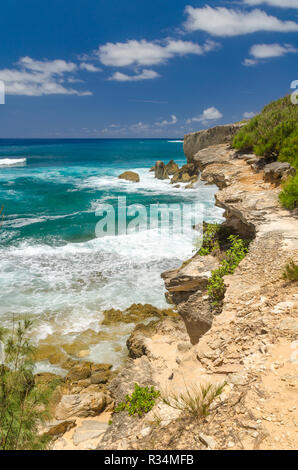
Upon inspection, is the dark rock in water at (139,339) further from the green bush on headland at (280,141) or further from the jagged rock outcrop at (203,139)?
the jagged rock outcrop at (203,139)

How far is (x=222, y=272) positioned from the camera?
22.4 feet

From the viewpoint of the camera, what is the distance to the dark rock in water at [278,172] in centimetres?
917

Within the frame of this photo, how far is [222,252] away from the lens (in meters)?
8.42

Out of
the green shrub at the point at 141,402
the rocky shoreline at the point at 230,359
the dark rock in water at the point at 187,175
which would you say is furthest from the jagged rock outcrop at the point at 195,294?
the dark rock in water at the point at 187,175

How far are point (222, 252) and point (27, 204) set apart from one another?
26.6 m

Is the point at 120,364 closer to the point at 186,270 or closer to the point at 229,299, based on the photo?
the point at 186,270

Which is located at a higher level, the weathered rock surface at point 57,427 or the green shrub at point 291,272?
the green shrub at point 291,272

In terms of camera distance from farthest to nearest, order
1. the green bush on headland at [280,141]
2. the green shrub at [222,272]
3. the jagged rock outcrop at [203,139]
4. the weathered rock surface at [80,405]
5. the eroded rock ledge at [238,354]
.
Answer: the jagged rock outcrop at [203,139] < the green bush on headland at [280,141] < the weathered rock surface at [80,405] < the green shrub at [222,272] < the eroded rock ledge at [238,354]

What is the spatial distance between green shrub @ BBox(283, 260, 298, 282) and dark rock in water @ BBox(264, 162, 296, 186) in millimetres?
4440

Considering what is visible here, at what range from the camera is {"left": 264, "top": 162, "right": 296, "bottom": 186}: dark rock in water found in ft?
30.1

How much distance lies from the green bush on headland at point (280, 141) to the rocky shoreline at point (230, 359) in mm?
524

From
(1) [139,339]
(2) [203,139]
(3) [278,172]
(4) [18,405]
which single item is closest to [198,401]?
(4) [18,405]

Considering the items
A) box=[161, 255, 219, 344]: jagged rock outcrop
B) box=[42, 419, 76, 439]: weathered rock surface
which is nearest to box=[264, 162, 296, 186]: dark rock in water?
box=[161, 255, 219, 344]: jagged rock outcrop
